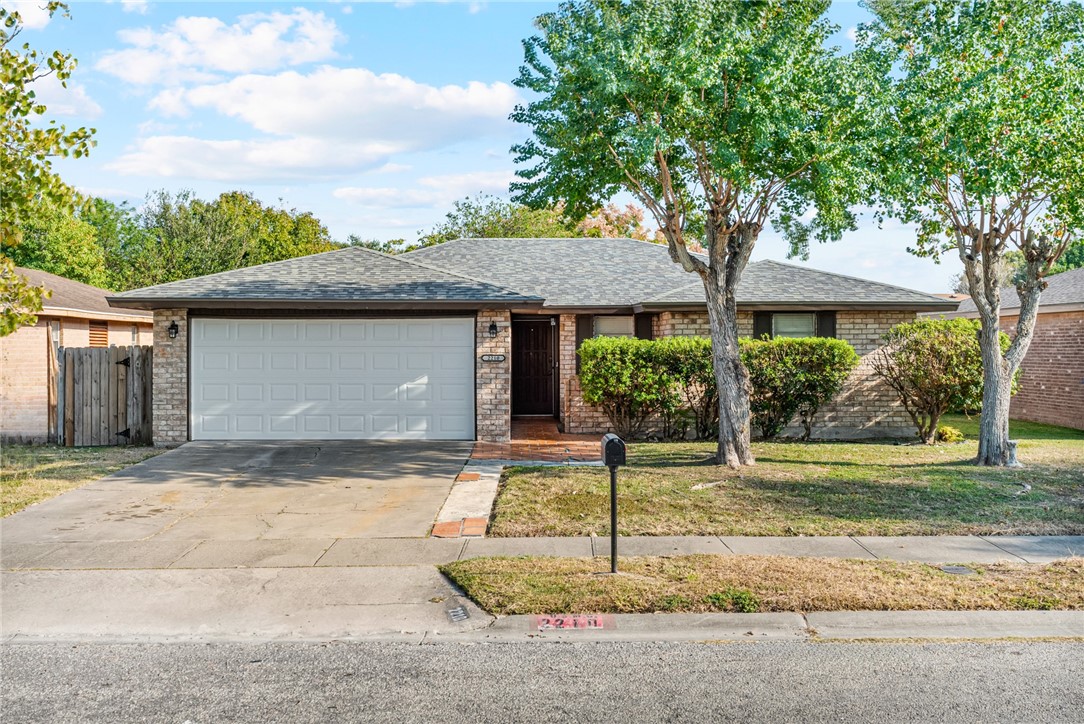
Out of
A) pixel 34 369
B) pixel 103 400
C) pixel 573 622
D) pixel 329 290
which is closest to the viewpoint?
pixel 573 622

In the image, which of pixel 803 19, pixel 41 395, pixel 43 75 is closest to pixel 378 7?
pixel 43 75

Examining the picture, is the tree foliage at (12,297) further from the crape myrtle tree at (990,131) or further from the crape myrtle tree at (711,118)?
the crape myrtle tree at (990,131)

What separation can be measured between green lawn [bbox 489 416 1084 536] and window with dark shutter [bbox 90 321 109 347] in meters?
12.1

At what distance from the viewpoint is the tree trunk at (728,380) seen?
12.0m

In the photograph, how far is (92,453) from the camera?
44.3ft

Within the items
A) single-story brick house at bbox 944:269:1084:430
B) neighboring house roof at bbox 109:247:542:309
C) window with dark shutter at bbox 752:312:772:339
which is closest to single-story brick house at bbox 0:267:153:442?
neighboring house roof at bbox 109:247:542:309

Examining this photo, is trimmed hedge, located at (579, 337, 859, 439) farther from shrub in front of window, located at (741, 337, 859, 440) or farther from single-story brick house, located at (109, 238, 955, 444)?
single-story brick house, located at (109, 238, 955, 444)

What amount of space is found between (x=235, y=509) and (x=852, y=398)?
12.3 meters

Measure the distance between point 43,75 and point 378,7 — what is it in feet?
16.8

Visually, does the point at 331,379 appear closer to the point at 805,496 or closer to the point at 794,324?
the point at 805,496

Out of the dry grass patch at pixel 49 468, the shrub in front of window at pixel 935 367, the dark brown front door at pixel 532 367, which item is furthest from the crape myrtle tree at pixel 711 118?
the dry grass patch at pixel 49 468

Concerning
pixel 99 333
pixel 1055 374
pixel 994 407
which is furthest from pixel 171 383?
pixel 1055 374

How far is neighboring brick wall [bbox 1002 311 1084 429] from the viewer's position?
17.7 meters

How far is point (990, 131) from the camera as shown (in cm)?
1076
